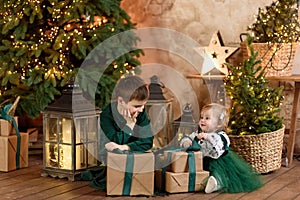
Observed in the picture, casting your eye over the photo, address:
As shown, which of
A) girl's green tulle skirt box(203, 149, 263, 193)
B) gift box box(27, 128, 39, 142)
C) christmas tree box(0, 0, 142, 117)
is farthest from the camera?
gift box box(27, 128, 39, 142)

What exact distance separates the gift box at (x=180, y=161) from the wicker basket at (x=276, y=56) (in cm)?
104

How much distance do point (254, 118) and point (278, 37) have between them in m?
0.62

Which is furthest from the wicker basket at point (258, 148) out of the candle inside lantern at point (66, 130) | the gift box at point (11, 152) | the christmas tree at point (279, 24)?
the gift box at point (11, 152)

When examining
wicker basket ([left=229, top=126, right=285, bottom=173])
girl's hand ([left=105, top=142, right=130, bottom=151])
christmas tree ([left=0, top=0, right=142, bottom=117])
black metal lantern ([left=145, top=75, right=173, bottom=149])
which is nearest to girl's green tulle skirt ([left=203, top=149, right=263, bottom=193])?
wicker basket ([left=229, top=126, right=285, bottom=173])

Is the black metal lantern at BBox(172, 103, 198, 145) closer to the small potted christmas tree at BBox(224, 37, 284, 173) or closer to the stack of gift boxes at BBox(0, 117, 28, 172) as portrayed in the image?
the small potted christmas tree at BBox(224, 37, 284, 173)

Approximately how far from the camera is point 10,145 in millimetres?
3734

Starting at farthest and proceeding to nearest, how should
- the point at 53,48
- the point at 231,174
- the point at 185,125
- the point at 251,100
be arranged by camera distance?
the point at 53,48, the point at 185,125, the point at 251,100, the point at 231,174

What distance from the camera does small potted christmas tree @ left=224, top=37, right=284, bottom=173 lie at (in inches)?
146

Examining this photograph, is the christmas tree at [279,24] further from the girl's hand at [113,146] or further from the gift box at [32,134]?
the gift box at [32,134]

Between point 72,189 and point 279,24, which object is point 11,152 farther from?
point 279,24

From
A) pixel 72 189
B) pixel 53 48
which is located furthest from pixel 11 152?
pixel 53 48

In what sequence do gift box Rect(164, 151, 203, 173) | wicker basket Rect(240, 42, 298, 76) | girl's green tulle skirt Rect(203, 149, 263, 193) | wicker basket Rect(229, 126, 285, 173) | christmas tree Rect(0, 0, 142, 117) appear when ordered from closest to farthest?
gift box Rect(164, 151, 203, 173) < girl's green tulle skirt Rect(203, 149, 263, 193) < wicker basket Rect(229, 126, 285, 173) < wicker basket Rect(240, 42, 298, 76) < christmas tree Rect(0, 0, 142, 117)

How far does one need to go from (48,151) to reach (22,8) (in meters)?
1.19

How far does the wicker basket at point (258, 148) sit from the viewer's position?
12.2 ft
